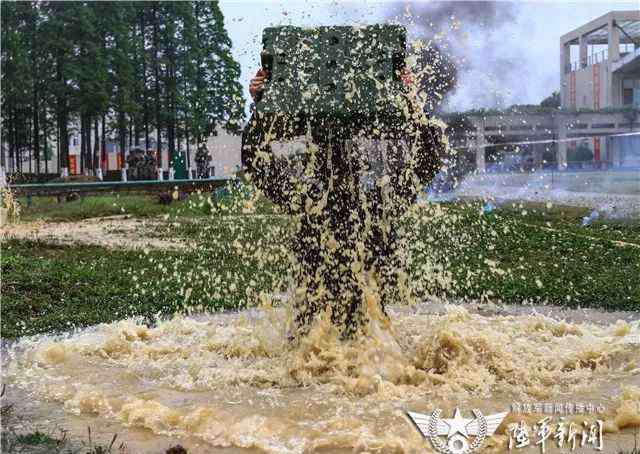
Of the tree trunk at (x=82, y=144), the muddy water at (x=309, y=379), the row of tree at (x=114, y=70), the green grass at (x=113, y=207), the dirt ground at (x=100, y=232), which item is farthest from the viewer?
the tree trunk at (x=82, y=144)

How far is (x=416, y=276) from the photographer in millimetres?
10211

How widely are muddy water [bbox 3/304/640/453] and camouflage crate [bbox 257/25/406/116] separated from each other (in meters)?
1.67

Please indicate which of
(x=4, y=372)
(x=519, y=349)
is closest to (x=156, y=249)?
(x=4, y=372)

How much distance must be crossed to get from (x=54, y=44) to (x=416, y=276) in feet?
81.1

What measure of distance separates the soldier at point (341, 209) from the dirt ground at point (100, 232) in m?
7.87

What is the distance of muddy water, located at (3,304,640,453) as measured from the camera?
4.56 metres

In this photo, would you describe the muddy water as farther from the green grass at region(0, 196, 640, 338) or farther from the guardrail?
the guardrail

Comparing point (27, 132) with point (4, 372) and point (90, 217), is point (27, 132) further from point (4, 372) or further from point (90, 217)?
point (4, 372)

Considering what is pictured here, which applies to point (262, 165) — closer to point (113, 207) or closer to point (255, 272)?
point (255, 272)

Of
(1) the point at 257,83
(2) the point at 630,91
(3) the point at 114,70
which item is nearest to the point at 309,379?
(1) the point at 257,83

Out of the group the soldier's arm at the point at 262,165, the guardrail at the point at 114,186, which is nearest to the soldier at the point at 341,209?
the soldier's arm at the point at 262,165

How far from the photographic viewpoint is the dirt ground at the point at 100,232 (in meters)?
14.5

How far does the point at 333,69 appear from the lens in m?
5.78

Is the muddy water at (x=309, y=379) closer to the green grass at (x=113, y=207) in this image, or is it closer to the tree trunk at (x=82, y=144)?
the green grass at (x=113, y=207)
